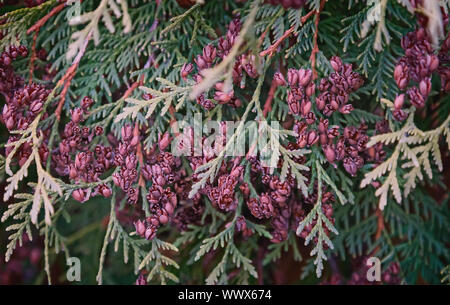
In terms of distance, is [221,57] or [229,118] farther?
[229,118]

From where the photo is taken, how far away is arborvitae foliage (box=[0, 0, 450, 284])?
947mm

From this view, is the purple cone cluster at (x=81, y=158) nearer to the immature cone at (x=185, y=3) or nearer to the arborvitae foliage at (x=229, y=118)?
the arborvitae foliage at (x=229, y=118)

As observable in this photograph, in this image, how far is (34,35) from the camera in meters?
1.14

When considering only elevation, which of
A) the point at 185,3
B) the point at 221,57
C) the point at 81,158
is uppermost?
the point at 185,3

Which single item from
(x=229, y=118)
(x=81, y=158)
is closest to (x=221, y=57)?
(x=229, y=118)

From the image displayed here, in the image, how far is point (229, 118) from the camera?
1.18 metres

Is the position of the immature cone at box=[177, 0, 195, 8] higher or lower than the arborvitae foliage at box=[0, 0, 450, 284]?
higher

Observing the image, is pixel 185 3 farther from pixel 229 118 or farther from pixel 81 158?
pixel 81 158

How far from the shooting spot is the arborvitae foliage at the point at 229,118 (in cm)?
95

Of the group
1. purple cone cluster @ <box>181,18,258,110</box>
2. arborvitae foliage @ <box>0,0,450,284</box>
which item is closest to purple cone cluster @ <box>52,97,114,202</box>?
arborvitae foliage @ <box>0,0,450,284</box>

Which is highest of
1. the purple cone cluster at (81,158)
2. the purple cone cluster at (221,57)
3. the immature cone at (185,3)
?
the immature cone at (185,3)

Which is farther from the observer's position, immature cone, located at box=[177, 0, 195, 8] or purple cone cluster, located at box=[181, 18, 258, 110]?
immature cone, located at box=[177, 0, 195, 8]

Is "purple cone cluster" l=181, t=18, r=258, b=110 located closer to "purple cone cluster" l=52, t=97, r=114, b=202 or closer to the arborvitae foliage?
the arborvitae foliage

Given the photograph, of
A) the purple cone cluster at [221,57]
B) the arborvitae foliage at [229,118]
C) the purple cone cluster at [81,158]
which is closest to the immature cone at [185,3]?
the arborvitae foliage at [229,118]
